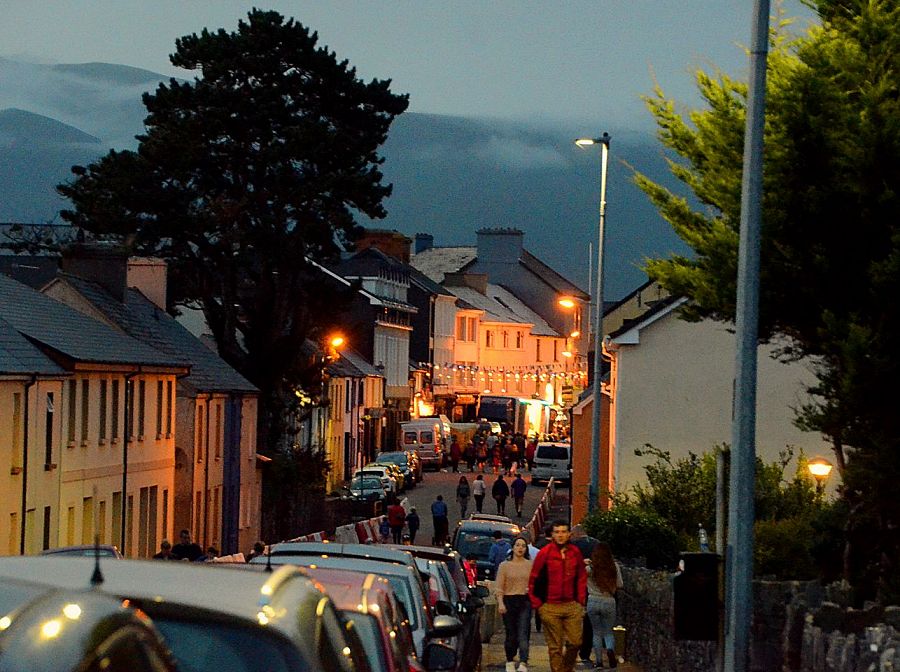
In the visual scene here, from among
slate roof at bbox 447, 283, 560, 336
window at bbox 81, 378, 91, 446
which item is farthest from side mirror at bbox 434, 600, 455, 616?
slate roof at bbox 447, 283, 560, 336

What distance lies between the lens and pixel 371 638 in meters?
9.70

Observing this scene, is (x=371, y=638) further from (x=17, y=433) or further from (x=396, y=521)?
(x=396, y=521)

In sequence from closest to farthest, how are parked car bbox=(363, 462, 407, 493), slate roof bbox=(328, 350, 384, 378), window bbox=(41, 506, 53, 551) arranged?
window bbox=(41, 506, 53, 551), parked car bbox=(363, 462, 407, 493), slate roof bbox=(328, 350, 384, 378)

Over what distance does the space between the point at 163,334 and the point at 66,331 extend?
1151 cm

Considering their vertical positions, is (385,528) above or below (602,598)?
below

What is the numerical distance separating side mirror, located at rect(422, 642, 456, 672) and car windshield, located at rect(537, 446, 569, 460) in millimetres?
79179

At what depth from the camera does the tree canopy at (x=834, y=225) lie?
17.8 metres

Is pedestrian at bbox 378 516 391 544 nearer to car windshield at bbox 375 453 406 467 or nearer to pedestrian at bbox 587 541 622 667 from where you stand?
car windshield at bbox 375 453 406 467

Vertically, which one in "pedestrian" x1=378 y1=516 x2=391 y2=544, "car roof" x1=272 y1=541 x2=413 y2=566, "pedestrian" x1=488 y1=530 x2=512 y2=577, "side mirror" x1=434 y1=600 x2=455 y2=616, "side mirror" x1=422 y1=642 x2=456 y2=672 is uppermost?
"car roof" x1=272 y1=541 x2=413 y2=566

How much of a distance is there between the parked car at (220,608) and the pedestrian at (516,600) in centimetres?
1382

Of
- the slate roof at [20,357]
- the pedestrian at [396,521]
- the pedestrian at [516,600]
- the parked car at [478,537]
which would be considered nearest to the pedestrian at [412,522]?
the pedestrian at [396,521]

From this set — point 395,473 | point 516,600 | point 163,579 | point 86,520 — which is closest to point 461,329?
point 395,473

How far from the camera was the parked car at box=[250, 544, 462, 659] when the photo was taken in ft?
44.3

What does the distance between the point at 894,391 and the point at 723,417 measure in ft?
89.5
